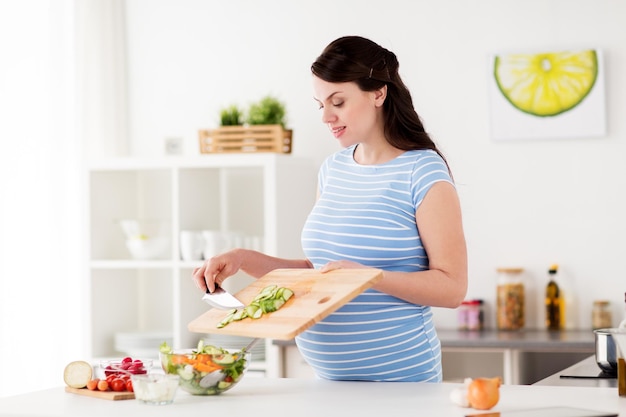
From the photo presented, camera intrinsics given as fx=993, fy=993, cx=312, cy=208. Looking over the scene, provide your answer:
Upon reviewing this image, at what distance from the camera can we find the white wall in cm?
385

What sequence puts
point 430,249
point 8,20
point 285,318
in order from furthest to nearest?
point 8,20, point 430,249, point 285,318

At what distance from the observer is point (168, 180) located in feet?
14.5

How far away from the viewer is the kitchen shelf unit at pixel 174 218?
390cm

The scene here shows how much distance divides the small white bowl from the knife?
10.2 inches

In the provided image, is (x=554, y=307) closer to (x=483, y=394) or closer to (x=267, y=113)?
(x=267, y=113)

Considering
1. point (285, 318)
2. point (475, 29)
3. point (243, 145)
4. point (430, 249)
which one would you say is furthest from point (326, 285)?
point (475, 29)

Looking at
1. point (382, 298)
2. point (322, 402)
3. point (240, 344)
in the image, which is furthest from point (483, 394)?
point (240, 344)

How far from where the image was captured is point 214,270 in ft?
7.33

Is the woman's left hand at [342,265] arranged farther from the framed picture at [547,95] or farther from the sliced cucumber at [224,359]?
the framed picture at [547,95]

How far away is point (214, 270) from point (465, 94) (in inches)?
81.3

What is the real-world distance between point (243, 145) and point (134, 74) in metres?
0.83

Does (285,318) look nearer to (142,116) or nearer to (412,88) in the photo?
(412,88)

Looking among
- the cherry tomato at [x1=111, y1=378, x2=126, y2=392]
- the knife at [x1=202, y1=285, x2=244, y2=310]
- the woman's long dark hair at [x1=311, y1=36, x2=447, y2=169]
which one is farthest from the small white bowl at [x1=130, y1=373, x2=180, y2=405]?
the woman's long dark hair at [x1=311, y1=36, x2=447, y2=169]

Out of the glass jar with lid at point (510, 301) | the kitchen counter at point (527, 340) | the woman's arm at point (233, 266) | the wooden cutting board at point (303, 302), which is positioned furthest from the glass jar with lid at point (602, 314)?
the wooden cutting board at point (303, 302)
